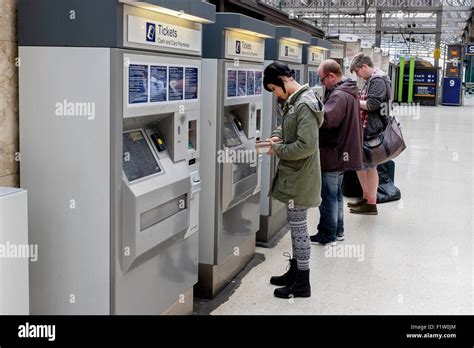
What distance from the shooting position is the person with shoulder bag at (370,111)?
5.18 meters

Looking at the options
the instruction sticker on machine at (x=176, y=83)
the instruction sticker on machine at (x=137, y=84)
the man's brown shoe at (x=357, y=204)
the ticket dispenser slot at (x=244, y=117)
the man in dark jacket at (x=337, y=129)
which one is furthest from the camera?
the man's brown shoe at (x=357, y=204)

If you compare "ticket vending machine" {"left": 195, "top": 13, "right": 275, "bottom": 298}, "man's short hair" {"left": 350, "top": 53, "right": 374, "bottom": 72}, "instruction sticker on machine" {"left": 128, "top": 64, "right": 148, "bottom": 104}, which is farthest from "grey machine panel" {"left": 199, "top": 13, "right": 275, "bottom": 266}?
"man's short hair" {"left": 350, "top": 53, "right": 374, "bottom": 72}

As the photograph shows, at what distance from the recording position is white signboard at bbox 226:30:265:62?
3.48 meters

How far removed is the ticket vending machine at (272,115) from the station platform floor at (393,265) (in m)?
0.19

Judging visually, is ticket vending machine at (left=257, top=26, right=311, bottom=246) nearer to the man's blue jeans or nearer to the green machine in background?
the man's blue jeans

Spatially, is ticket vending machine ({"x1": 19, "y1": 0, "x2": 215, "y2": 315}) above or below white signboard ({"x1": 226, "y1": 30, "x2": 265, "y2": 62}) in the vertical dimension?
below

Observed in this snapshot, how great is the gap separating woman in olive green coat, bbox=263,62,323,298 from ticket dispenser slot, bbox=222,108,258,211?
1.07 feet

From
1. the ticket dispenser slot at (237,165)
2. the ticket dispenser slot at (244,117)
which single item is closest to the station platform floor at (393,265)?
the ticket dispenser slot at (237,165)

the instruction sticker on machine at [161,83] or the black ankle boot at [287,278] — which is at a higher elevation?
the instruction sticker on machine at [161,83]

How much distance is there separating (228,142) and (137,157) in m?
1.14
